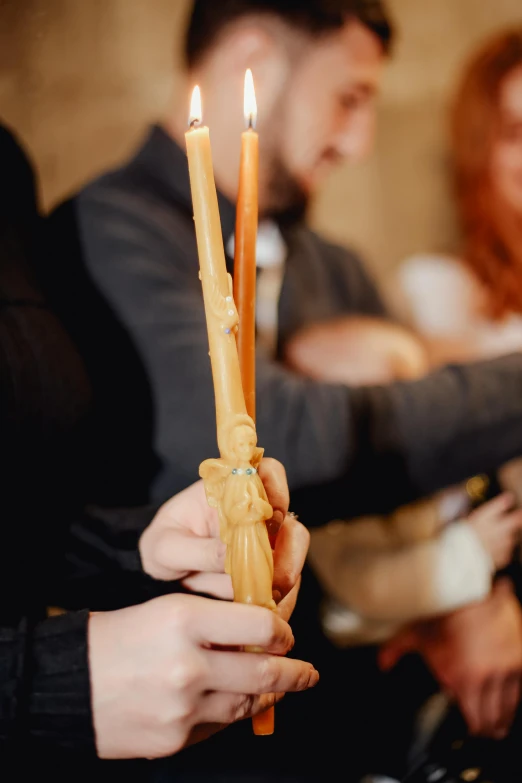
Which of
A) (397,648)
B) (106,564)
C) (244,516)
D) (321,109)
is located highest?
(321,109)

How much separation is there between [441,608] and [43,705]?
45 cm

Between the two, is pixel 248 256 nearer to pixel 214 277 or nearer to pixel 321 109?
pixel 214 277

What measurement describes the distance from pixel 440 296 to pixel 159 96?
695 mm

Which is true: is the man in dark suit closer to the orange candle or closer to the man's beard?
the man's beard

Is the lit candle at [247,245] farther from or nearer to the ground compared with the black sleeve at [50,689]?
farther from the ground

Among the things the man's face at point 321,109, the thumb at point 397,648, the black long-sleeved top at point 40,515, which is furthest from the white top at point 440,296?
the black long-sleeved top at point 40,515

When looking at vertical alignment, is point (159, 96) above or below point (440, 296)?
above

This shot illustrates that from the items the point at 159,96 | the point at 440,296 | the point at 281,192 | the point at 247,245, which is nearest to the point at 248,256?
the point at 247,245

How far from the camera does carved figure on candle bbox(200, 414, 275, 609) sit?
264 millimetres

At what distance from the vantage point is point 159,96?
97cm

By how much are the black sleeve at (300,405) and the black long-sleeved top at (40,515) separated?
0.24 feet

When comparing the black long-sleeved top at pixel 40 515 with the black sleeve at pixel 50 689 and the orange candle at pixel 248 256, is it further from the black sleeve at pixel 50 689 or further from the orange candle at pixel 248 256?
the orange candle at pixel 248 256

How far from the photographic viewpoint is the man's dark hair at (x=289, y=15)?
2.28 ft

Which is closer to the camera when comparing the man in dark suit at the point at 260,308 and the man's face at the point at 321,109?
the man in dark suit at the point at 260,308
